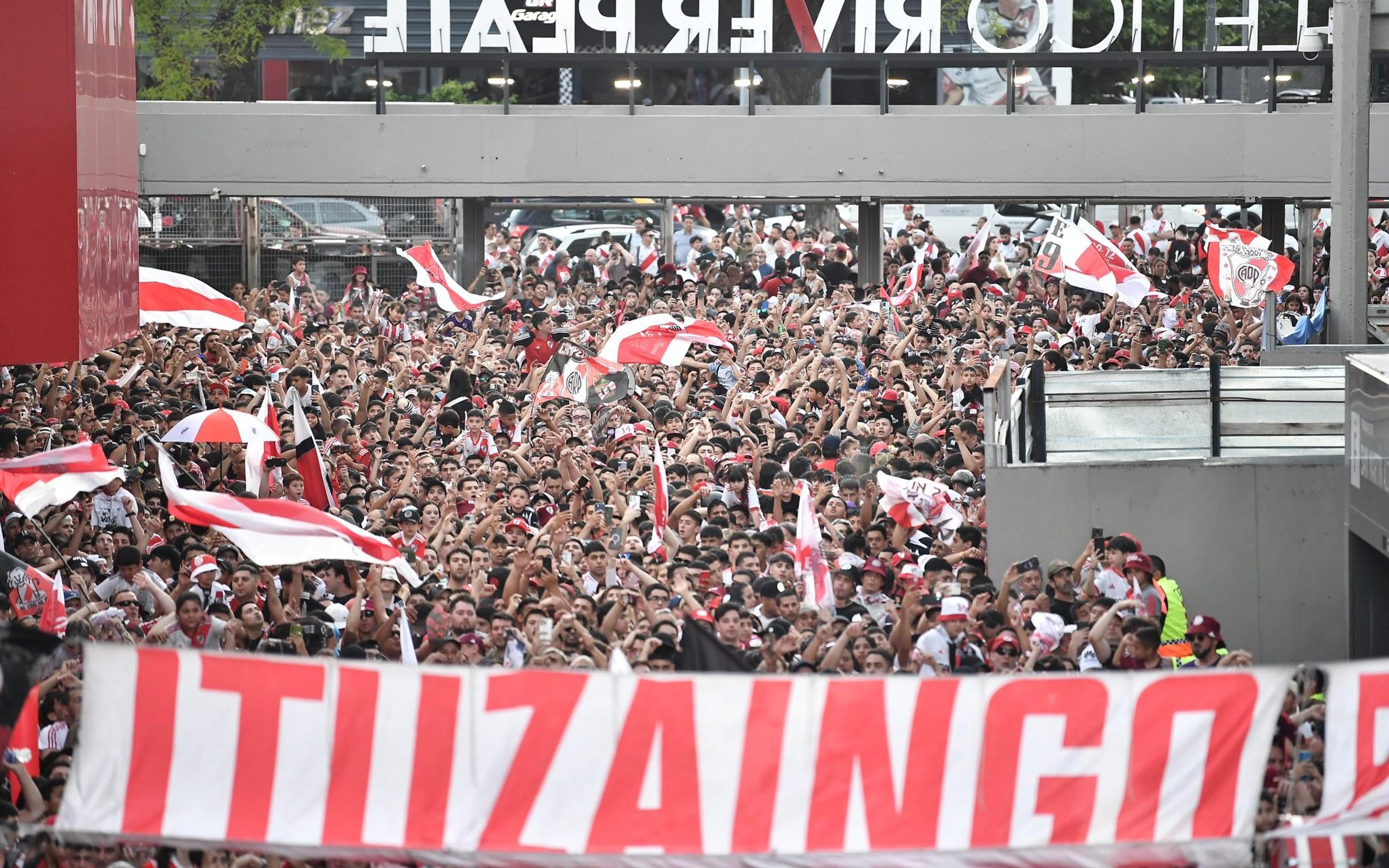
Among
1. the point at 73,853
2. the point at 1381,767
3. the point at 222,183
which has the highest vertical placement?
the point at 222,183

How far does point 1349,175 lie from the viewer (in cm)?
1959

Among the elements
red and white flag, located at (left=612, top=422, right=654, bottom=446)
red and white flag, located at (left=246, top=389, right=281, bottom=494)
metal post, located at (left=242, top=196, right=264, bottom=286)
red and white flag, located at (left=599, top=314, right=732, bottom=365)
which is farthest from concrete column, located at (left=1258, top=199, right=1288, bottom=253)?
red and white flag, located at (left=246, top=389, right=281, bottom=494)

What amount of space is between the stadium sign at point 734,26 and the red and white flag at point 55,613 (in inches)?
738

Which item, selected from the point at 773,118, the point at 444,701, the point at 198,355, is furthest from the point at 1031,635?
the point at 773,118

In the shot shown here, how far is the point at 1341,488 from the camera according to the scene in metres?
15.0

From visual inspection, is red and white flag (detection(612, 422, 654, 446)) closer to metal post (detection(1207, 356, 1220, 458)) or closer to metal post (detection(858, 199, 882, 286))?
metal post (detection(1207, 356, 1220, 458))

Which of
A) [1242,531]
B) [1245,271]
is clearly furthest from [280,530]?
[1245,271]

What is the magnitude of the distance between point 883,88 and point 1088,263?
9.66 meters

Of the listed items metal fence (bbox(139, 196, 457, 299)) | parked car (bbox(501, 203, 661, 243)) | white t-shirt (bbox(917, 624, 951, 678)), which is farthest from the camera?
parked car (bbox(501, 203, 661, 243))

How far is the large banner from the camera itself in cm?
684

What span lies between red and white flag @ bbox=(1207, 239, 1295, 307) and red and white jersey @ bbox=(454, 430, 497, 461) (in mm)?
8026

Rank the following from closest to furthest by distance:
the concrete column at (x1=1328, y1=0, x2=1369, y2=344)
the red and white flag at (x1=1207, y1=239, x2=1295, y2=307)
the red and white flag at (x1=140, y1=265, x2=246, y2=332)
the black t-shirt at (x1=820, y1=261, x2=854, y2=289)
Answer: the red and white flag at (x1=140, y1=265, x2=246, y2=332), the concrete column at (x1=1328, y1=0, x2=1369, y2=344), the red and white flag at (x1=1207, y1=239, x2=1295, y2=307), the black t-shirt at (x1=820, y1=261, x2=854, y2=289)

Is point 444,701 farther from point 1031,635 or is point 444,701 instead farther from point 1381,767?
point 1031,635

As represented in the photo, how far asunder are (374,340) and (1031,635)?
13.2 m
